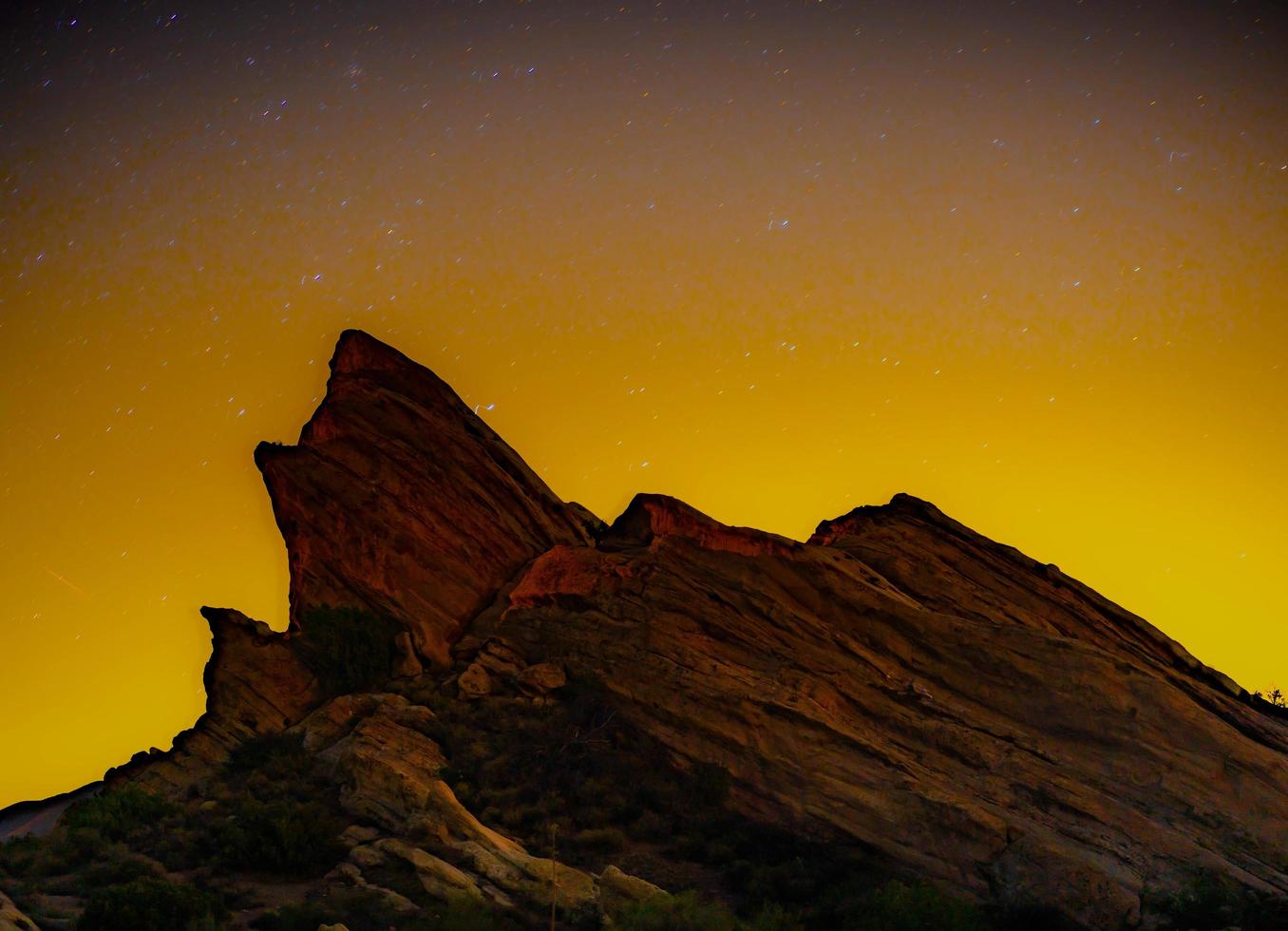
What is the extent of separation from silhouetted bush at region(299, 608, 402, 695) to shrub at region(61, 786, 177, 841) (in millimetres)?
7504

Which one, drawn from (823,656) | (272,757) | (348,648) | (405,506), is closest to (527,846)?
(272,757)

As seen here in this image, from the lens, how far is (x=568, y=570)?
41.7m

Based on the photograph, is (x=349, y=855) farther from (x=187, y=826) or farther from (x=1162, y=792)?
(x=1162, y=792)

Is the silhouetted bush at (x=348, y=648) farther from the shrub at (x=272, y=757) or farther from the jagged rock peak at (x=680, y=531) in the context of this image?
the jagged rock peak at (x=680, y=531)

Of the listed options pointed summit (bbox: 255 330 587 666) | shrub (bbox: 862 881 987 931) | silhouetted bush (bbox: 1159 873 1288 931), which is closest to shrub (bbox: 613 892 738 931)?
shrub (bbox: 862 881 987 931)

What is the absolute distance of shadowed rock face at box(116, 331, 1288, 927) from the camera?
1224 inches

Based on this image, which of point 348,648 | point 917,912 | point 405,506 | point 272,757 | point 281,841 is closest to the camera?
point 917,912

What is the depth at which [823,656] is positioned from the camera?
3675 cm

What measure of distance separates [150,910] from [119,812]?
33.6 feet

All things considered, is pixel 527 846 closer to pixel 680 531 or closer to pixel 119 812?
pixel 119 812

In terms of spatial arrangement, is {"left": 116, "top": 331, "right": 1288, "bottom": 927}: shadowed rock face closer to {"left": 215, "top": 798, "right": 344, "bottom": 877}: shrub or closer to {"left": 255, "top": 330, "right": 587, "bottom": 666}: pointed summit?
{"left": 255, "top": 330, "right": 587, "bottom": 666}: pointed summit

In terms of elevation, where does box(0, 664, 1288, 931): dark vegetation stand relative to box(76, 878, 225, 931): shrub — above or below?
above

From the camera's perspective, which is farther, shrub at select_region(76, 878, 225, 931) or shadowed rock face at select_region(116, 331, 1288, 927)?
shadowed rock face at select_region(116, 331, 1288, 927)

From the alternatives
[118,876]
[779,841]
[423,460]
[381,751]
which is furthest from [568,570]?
[118,876]
